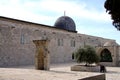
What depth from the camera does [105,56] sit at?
2494 cm

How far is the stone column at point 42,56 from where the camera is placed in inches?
526

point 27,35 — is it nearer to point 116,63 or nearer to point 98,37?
point 116,63

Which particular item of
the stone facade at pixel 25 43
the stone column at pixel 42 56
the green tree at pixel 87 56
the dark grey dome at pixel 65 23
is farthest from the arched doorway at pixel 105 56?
the stone column at pixel 42 56

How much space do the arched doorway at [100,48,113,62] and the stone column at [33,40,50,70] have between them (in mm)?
12141

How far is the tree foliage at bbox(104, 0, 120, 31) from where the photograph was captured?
743 cm

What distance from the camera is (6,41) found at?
22.5 metres

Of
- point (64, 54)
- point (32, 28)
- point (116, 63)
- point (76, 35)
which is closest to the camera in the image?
point (116, 63)

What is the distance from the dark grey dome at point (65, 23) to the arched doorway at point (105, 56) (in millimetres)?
11423

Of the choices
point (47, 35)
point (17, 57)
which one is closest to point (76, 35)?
point (47, 35)

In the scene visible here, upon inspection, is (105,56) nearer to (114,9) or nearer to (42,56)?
(42,56)

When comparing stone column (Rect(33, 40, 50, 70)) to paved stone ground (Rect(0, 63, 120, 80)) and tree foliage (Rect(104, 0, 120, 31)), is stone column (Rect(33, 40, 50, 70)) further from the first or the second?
tree foliage (Rect(104, 0, 120, 31))

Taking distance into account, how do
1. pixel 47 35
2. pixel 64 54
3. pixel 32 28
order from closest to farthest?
pixel 32 28 → pixel 47 35 → pixel 64 54

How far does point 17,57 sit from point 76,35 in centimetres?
1323

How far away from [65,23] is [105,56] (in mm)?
12090
